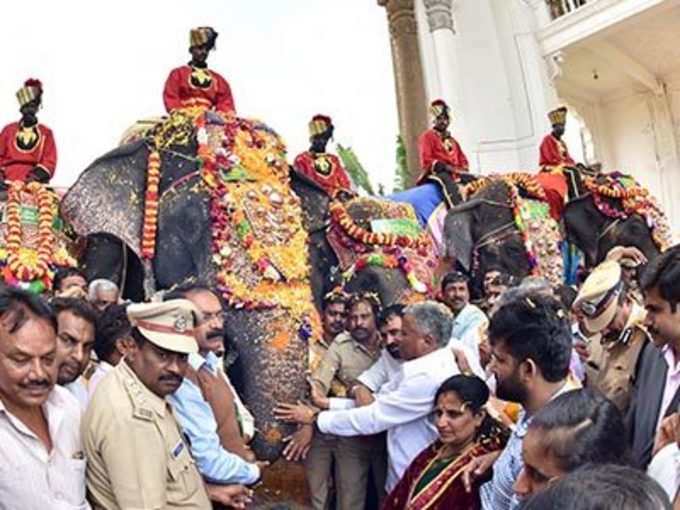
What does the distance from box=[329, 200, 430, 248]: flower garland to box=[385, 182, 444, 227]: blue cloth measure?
Answer: 4.26 ft

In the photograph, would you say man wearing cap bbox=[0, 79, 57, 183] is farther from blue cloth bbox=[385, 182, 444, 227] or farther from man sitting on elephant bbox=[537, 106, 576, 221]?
man sitting on elephant bbox=[537, 106, 576, 221]

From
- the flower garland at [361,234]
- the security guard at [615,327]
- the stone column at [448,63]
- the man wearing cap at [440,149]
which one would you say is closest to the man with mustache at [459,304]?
the flower garland at [361,234]

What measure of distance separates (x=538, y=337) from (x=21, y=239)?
372 cm

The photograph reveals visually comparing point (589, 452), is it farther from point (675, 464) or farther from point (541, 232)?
point (541, 232)

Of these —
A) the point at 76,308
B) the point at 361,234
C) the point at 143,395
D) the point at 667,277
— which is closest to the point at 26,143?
the point at 361,234

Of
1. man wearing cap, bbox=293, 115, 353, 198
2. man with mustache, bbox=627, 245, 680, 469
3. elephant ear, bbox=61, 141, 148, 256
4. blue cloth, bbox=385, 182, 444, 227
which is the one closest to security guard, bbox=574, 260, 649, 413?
man with mustache, bbox=627, 245, 680, 469

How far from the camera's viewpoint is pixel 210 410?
3.17 metres

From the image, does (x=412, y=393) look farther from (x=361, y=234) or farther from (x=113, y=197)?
(x=361, y=234)

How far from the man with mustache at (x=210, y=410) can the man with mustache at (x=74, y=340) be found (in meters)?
0.32

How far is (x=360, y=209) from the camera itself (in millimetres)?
6613

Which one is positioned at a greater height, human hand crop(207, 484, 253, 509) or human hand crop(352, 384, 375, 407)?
human hand crop(352, 384, 375, 407)

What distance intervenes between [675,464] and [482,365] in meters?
2.22

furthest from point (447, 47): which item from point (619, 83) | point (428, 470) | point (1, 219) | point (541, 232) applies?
point (428, 470)

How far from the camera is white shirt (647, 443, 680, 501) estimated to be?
2.14 meters
